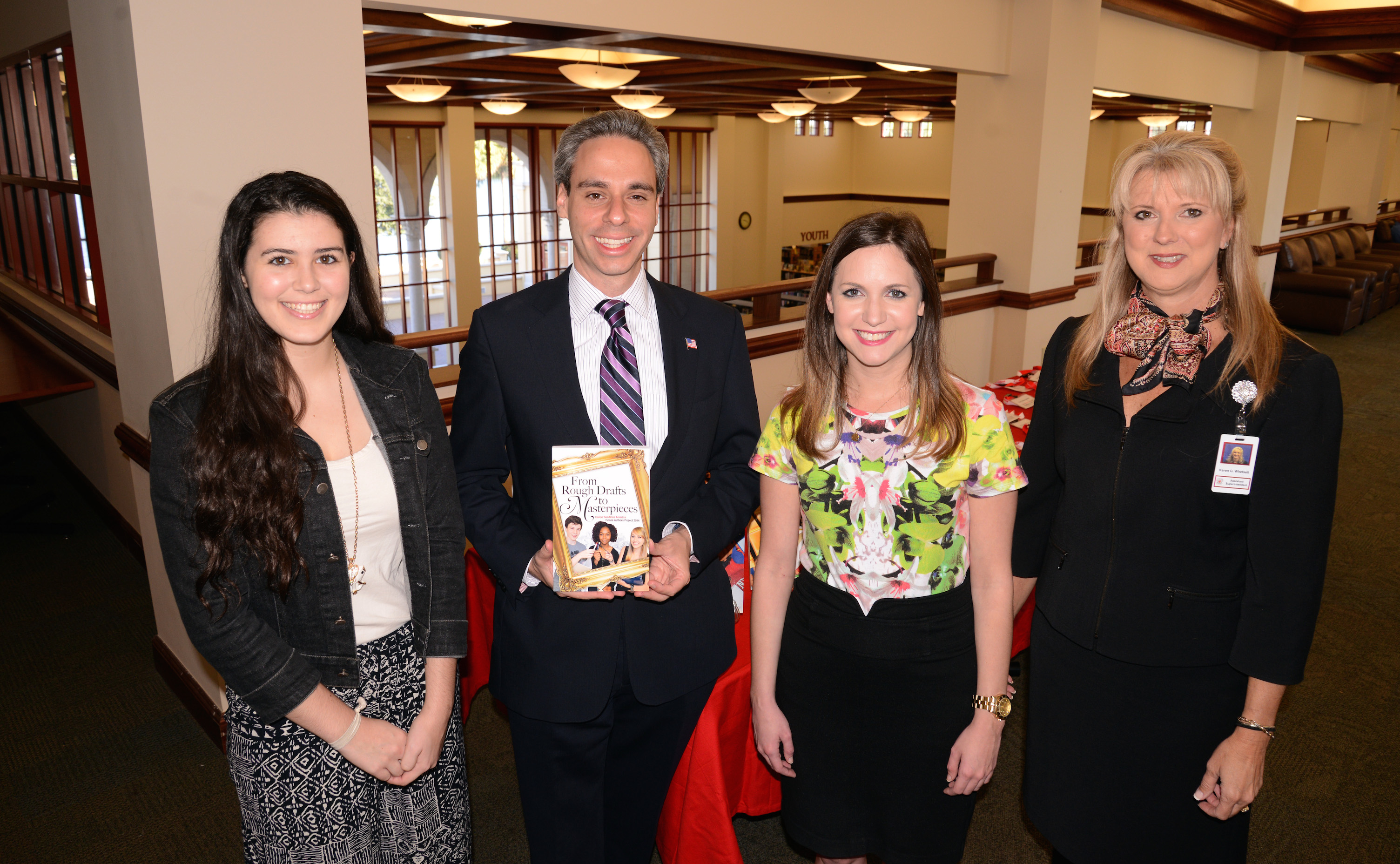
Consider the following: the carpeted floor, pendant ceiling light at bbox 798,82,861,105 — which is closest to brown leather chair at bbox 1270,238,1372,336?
pendant ceiling light at bbox 798,82,861,105

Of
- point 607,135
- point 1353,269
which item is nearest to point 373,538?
point 607,135

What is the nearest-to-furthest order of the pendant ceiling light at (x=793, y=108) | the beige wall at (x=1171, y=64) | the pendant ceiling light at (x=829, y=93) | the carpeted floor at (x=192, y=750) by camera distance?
the carpeted floor at (x=192, y=750), the beige wall at (x=1171, y=64), the pendant ceiling light at (x=829, y=93), the pendant ceiling light at (x=793, y=108)

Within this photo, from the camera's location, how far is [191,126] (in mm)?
2379

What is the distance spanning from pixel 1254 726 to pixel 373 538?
156 centimetres

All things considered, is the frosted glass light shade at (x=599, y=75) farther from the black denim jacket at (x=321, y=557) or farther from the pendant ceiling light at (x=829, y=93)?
the black denim jacket at (x=321, y=557)

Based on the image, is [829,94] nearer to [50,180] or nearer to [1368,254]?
[50,180]

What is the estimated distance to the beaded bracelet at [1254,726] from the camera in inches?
59.2

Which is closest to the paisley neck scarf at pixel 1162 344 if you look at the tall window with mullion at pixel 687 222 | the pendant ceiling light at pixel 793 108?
the pendant ceiling light at pixel 793 108

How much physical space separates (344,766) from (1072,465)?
1428mm

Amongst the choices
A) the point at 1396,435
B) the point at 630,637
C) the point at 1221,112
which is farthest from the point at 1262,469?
the point at 1221,112

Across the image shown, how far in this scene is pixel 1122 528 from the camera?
1.58 meters

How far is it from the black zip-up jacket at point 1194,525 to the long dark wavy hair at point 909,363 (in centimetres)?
30

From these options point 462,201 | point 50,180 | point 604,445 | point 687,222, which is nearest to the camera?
point 604,445

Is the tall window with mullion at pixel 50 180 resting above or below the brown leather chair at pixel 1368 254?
above
